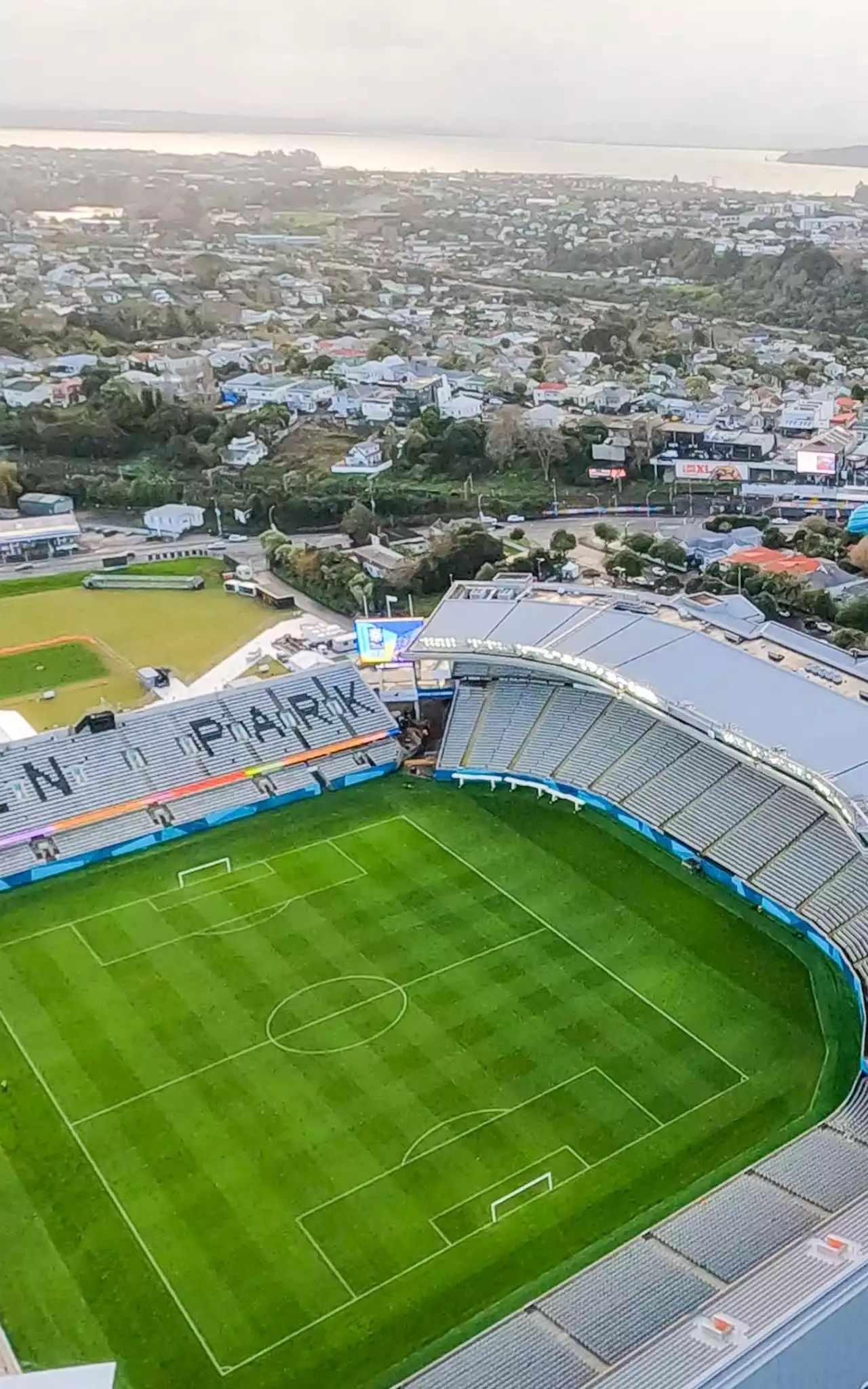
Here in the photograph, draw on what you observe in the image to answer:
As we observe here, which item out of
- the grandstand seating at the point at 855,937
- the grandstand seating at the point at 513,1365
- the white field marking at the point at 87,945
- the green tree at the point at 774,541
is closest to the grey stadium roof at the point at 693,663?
the grandstand seating at the point at 855,937

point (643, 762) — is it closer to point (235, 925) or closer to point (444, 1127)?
point (235, 925)

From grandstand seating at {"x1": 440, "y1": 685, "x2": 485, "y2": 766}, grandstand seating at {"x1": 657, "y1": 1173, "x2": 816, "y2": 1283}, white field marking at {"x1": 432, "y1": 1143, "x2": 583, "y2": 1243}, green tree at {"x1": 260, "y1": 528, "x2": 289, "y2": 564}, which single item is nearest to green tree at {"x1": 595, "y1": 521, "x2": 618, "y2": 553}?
green tree at {"x1": 260, "y1": 528, "x2": 289, "y2": 564}

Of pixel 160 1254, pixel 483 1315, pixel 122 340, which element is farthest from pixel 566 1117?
pixel 122 340

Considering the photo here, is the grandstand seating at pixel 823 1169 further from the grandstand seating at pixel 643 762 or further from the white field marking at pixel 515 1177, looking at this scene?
the grandstand seating at pixel 643 762

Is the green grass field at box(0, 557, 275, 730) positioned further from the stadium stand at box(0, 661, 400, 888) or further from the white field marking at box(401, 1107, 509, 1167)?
the white field marking at box(401, 1107, 509, 1167)

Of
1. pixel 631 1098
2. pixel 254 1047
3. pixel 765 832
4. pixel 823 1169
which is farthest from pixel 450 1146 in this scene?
pixel 765 832
